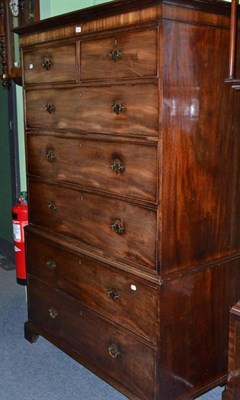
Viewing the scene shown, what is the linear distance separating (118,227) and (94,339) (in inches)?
24.0

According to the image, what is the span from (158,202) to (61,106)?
0.73 meters

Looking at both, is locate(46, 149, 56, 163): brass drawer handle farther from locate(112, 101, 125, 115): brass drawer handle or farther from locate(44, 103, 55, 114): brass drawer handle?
locate(112, 101, 125, 115): brass drawer handle

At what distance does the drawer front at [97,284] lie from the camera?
1912 millimetres

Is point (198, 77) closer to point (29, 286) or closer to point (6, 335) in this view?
point (29, 286)

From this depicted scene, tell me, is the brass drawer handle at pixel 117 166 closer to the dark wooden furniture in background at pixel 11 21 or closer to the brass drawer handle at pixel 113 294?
the brass drawer handle at pixel 113 294

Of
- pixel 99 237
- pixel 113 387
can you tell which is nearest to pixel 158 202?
pixel 99 237

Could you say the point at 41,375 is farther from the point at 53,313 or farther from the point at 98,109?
the point at 98,109

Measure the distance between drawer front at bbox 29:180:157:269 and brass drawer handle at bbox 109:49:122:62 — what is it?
1.84 feet

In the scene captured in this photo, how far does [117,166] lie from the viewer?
1927mm

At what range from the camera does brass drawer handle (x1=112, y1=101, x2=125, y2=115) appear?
6.09ft

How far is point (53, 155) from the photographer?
2.30m

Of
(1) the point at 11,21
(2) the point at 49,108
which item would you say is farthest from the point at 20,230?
(1) the point at 11,21

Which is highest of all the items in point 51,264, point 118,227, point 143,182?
point 143,182

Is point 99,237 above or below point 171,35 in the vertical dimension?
below
